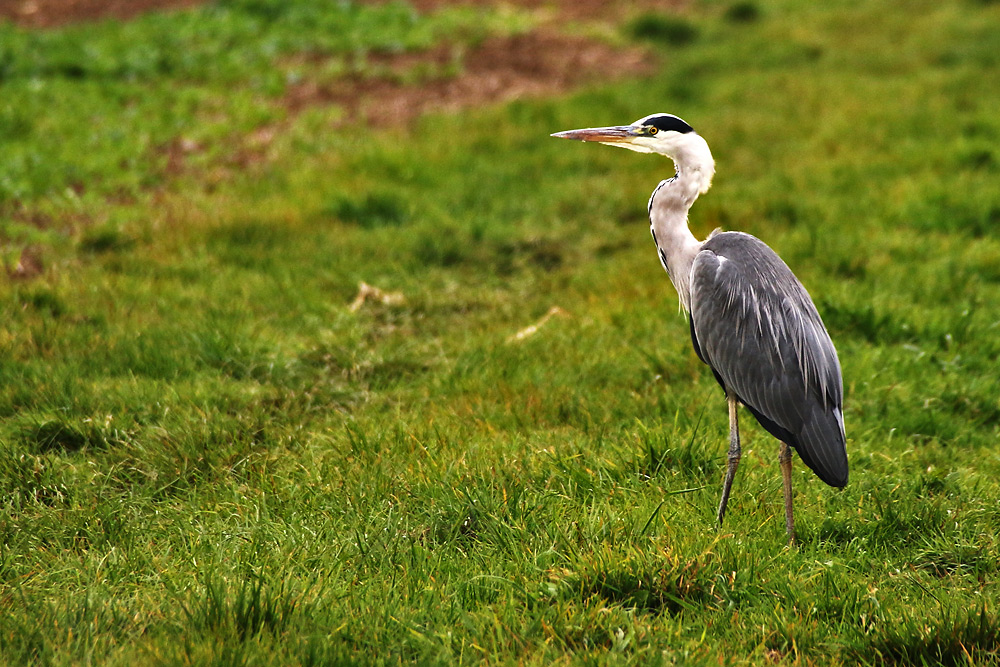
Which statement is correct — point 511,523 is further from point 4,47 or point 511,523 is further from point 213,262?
point 4,47

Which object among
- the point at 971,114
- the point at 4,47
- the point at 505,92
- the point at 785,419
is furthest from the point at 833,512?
the point at 4,47

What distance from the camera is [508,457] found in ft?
14.9

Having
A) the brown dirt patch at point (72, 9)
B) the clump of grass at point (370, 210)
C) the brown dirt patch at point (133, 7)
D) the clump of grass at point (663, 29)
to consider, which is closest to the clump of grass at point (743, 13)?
the clump of grass at point (663, 29)

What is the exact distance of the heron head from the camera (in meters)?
4.73

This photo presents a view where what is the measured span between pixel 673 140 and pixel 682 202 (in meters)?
0.33

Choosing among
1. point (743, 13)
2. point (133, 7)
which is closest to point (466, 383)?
point (743, 13)

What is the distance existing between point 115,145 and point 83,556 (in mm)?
6491

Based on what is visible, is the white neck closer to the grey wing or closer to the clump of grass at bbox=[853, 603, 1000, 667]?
the grey wing

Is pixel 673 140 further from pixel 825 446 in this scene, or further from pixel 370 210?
pixel 370 210

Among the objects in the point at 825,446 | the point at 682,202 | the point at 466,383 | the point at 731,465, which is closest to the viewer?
the point at 825,446

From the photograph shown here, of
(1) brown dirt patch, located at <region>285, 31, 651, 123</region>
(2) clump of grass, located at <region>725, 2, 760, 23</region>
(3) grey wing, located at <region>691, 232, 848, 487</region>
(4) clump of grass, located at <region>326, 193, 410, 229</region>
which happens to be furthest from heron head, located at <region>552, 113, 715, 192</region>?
(2) clump of grass, located at <region>725, 2, 760, 23</region>

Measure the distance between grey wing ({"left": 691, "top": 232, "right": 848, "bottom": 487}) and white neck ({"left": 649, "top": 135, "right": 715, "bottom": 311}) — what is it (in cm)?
13

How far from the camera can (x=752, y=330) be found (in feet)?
14.5

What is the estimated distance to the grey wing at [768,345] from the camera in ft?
13.7
